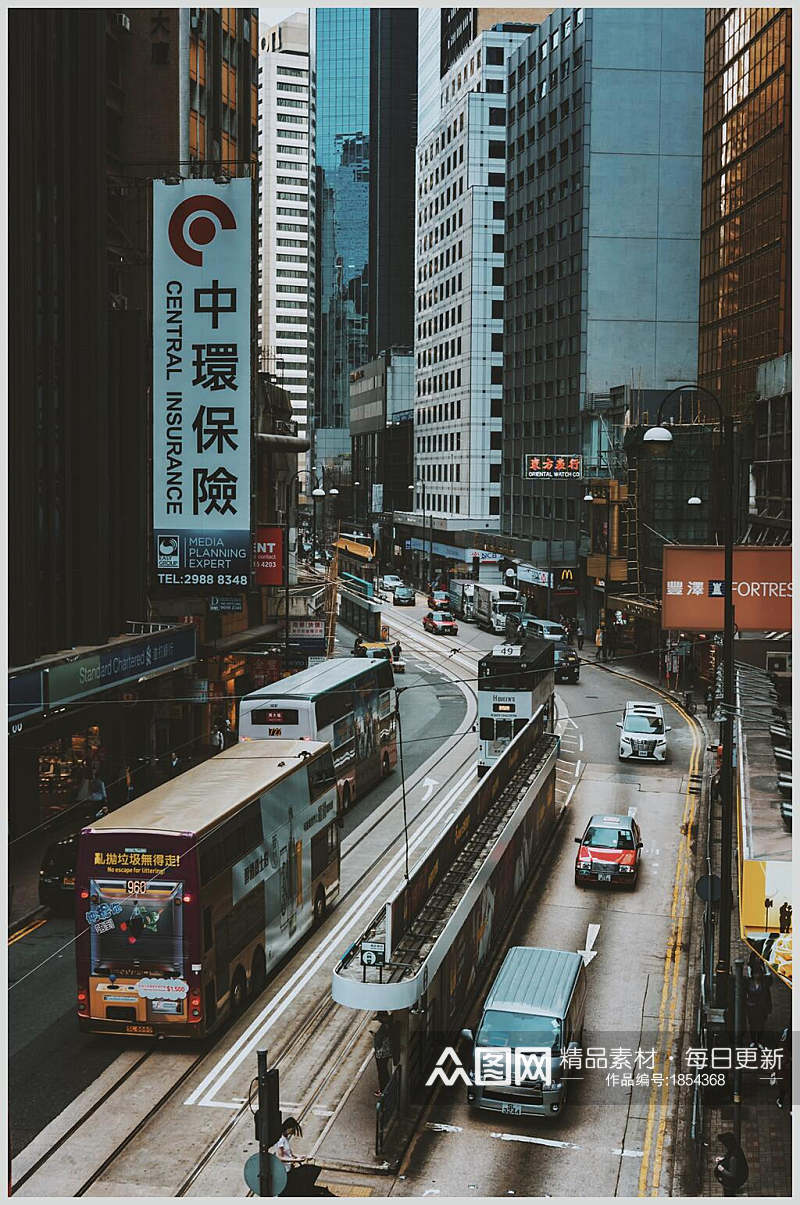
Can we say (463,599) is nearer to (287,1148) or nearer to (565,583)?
(565,583)

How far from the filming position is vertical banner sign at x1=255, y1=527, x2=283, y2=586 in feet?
132

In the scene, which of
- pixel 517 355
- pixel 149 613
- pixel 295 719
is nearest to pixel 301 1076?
pixel 295 719

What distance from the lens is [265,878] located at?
856 inches

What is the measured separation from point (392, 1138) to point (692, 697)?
41887 mm

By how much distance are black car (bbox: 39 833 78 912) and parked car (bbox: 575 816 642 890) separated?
10806 millimetres

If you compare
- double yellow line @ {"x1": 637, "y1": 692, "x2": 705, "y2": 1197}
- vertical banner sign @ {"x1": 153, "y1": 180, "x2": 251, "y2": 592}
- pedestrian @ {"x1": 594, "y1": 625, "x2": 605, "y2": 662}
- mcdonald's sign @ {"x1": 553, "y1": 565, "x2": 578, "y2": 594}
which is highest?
vertical banner sign @ {"x1": 153, "y1": 180, "x2": 251, "y2": 592}

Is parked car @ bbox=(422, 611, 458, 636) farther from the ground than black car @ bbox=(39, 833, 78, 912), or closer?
farther from the ground

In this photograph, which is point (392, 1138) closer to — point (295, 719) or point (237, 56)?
point (295, 719)

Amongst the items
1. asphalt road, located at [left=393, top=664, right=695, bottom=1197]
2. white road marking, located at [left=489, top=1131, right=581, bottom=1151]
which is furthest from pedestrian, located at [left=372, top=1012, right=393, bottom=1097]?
white road marking, located at [left=489, top=1131, right=581, bottom=1151]

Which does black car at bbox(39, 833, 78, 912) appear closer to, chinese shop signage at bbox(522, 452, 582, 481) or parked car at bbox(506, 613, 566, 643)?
parked car at bbox(506, 613, 566, 643)

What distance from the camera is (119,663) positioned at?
104 ft

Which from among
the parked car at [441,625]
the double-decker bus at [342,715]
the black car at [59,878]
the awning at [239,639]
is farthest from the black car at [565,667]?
the black car at [59,878]

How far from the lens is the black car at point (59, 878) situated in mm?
25016

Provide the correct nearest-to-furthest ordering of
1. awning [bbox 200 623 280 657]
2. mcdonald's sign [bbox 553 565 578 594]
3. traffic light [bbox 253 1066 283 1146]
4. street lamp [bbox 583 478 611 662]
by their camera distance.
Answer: traffic light [bbox 253 1066 283 1146], awning [bbox 200 623 280 657], street lamp [bbox 583 478 611 662], mcdonald's sign [bbox 553 565 578 594]
